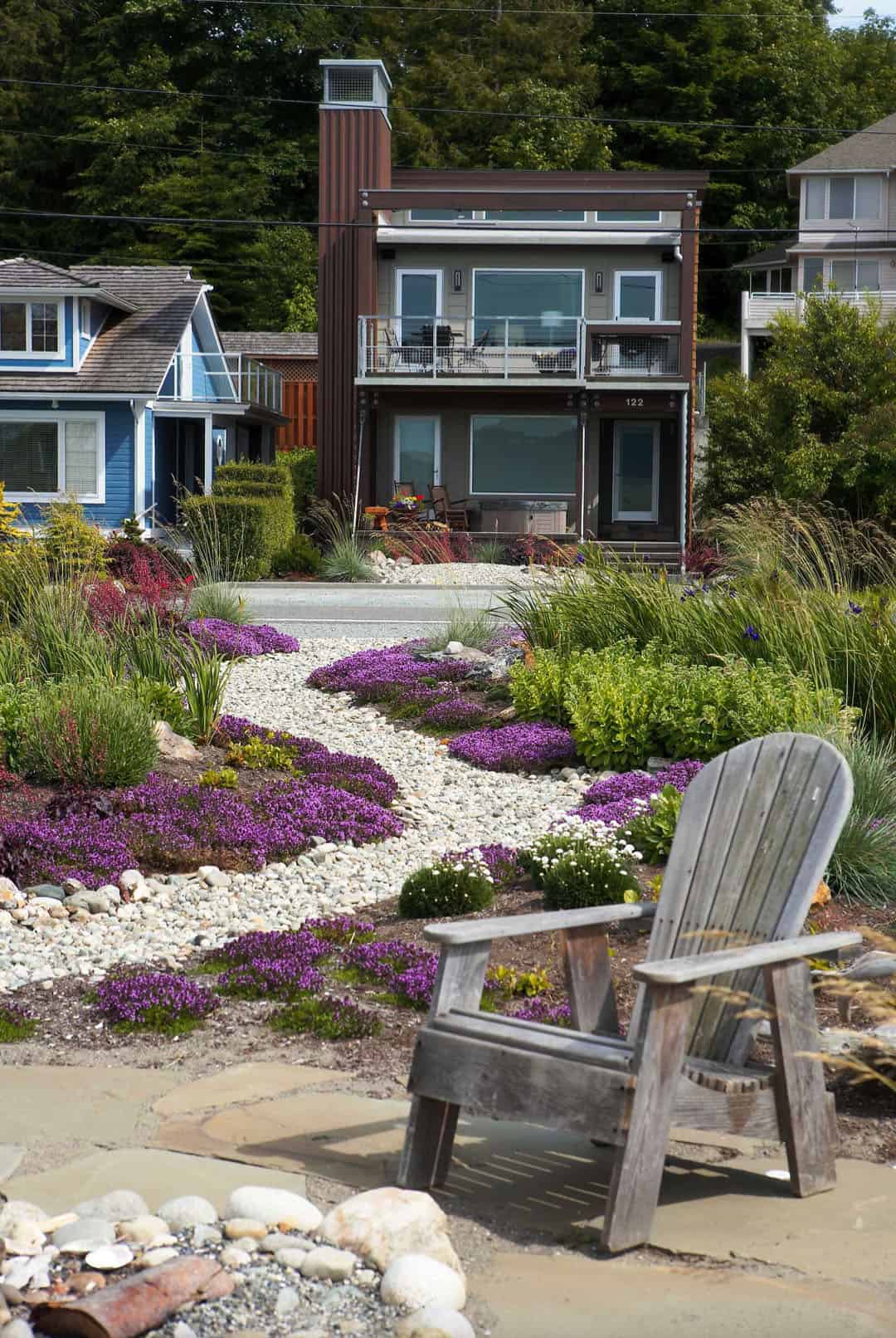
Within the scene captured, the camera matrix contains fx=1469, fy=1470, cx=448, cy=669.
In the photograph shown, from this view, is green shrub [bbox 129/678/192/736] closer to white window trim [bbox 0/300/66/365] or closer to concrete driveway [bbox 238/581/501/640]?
concrete driveway [bbox 238/581/501/640]

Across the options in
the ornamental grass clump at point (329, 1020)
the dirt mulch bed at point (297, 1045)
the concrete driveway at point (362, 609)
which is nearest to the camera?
the dirt mulch bed at point (297, 1045)

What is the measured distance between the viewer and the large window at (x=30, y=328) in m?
28.7

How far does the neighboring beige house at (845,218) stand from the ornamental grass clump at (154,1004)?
40533 millimetres

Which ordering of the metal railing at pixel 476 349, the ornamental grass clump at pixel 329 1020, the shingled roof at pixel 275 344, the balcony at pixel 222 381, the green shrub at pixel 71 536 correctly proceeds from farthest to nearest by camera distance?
the shingled roof at pixel 275 344 < the balcony at pixel 222 381 < the metal railing at pixel 476 349 < the green shrub at pixel 71 536 < the ornamental grass clump at pixel 329 1020

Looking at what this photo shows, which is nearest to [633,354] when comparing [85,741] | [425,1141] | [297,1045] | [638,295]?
[638,295]

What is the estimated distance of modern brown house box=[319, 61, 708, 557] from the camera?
2747cm

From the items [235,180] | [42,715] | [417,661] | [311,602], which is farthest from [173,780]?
[235,180]

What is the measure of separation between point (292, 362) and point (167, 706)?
32287 millimetres

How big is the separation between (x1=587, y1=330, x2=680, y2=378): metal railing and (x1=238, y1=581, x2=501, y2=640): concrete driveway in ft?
32.5

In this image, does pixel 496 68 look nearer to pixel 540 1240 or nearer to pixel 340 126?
pixel 340 126

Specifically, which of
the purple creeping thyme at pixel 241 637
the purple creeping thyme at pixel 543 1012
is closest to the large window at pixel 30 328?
the purple creeping thyme at pixel 241 637

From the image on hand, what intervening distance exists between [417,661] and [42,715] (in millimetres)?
5313

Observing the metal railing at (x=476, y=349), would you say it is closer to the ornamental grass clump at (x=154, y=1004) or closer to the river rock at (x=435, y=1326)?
the ornamental grass clump at (x=154, y=1004)

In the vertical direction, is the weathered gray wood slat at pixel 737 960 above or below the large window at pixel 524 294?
below
